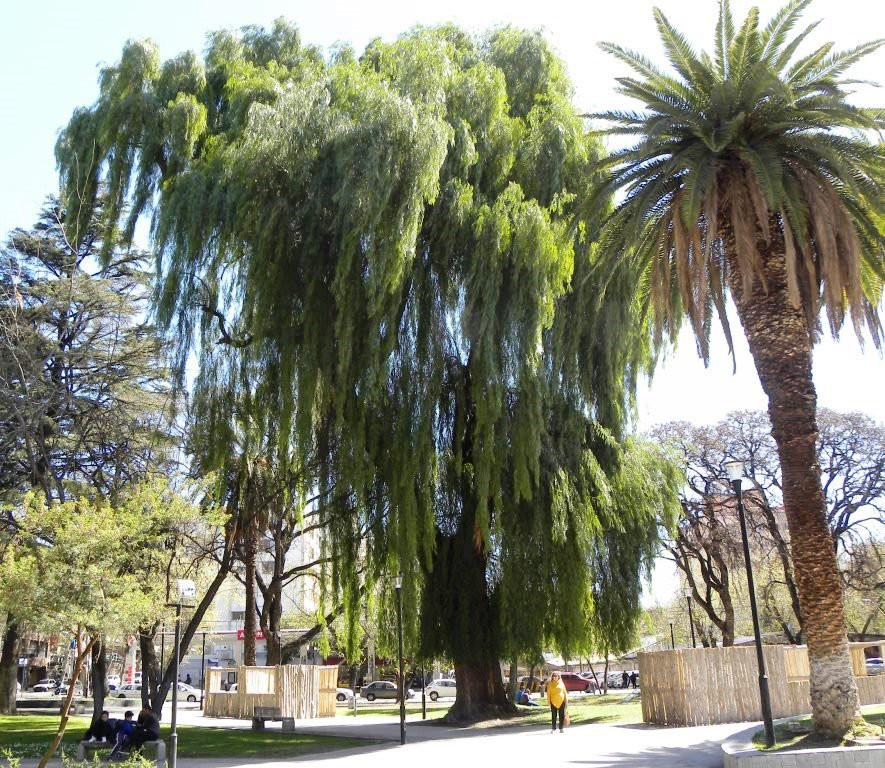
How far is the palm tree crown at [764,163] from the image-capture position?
1369 cm

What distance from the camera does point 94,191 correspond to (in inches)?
841

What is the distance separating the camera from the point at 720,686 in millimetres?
19062

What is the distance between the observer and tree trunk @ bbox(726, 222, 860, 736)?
1259 cm

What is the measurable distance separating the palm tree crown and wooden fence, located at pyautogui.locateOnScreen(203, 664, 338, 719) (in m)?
16.6

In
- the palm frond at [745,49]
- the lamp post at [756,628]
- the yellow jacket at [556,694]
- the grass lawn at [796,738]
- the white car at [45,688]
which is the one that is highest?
the palm frond at [745,49]

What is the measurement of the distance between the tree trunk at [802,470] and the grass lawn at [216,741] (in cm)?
1010

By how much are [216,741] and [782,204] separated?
16.7m

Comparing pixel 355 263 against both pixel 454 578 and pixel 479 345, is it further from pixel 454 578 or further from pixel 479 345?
pixel 454 578

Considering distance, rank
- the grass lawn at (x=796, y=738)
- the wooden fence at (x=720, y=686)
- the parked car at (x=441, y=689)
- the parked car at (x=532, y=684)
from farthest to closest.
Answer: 1. the parked car at (x=532, y=684)
2. the parked car at (x=441, y=689)
3. the wooden fence at (x=720, y=686)
4. the grass lawn at (x=796, y=738)

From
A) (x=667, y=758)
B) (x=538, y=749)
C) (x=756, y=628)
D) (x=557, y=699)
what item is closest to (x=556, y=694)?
(x=557, y=699)

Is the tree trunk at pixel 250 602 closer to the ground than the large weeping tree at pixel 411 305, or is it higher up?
closer to the ground

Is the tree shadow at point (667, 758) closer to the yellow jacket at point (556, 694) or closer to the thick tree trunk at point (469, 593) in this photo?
the yellow jacket at point (556, 694)

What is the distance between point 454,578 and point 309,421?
19.3ft

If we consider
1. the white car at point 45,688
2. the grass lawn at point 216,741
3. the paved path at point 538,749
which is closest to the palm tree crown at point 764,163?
the paved path at point 538,749
